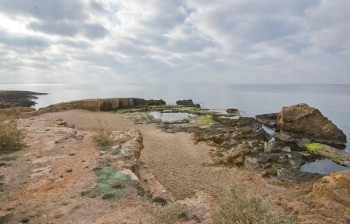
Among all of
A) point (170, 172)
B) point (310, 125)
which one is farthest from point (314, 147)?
point (170, 172)

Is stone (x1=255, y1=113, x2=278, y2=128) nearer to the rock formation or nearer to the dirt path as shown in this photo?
the dirt path

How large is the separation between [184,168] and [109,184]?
388 inches

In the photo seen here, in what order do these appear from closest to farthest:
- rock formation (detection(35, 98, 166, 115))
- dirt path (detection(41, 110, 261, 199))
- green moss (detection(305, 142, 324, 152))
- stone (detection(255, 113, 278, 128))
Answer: dirt path (detection(41, 110, 261, 199)), green moss (detection(305, 142, 324, 152)), stone (detection(255, 113, 278, 128)), rock formation (detection(35, 98, 166, 115))

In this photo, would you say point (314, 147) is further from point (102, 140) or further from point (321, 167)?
point (102, 140)

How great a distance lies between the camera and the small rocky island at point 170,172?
28.6 feet

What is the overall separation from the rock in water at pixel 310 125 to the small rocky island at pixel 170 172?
0.13 meters

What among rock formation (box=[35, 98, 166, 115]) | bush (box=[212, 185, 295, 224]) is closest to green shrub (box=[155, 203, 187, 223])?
bush (box=[212, 185, 295, 224])

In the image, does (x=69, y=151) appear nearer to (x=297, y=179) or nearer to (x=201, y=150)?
(x=201, y=150)

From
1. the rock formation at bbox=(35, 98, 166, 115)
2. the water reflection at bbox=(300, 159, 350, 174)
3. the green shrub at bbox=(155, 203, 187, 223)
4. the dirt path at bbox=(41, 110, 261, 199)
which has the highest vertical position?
the rock formation at bbox=(35, 98, 166, 115)

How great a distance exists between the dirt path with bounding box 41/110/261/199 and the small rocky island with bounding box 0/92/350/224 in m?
0.07

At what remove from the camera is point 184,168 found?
1934 cm

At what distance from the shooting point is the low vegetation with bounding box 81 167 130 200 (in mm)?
9327

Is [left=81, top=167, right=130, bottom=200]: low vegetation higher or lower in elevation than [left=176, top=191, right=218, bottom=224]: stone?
higher

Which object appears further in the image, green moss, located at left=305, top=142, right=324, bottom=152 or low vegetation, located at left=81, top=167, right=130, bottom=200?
green moss, located at left=305, top=142, right=324, bottom=152
